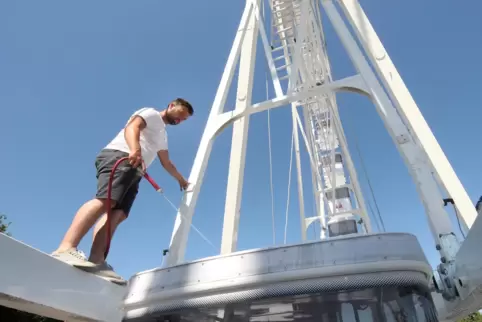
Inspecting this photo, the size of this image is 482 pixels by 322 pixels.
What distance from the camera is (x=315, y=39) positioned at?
6.77 meters

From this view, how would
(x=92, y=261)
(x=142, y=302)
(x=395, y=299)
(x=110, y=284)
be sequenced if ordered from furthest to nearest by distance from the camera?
1. (x=92, y=261)
2. (x=110, y=284)
3. (x=142, y=302)
4. (x=395, y=299)

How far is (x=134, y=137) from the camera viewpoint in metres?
1.95

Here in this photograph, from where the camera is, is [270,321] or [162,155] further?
[162,155]

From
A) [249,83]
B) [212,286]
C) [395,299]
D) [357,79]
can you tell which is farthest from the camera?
[249,83]

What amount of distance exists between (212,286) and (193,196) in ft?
4.11

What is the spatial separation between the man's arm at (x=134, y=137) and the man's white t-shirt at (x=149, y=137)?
0.17ft

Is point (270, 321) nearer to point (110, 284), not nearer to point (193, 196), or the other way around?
point (110, 284)

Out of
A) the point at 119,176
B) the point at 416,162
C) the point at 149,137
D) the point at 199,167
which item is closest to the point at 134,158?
the point at 119,176

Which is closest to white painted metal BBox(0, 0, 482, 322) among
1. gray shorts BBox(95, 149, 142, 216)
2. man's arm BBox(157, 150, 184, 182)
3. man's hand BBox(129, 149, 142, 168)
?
man's arm BBox(157, 150, 184, 182)

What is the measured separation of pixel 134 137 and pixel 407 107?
2069mm

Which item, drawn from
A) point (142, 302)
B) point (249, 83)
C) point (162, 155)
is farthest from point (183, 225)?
point (249, 83)

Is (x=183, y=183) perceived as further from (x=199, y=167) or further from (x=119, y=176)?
(x=119, y=176)

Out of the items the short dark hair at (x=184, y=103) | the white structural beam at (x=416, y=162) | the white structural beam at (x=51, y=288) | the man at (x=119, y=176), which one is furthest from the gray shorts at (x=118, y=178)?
the white structural beam at (x=416, y=162)

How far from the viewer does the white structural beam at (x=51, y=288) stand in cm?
131
